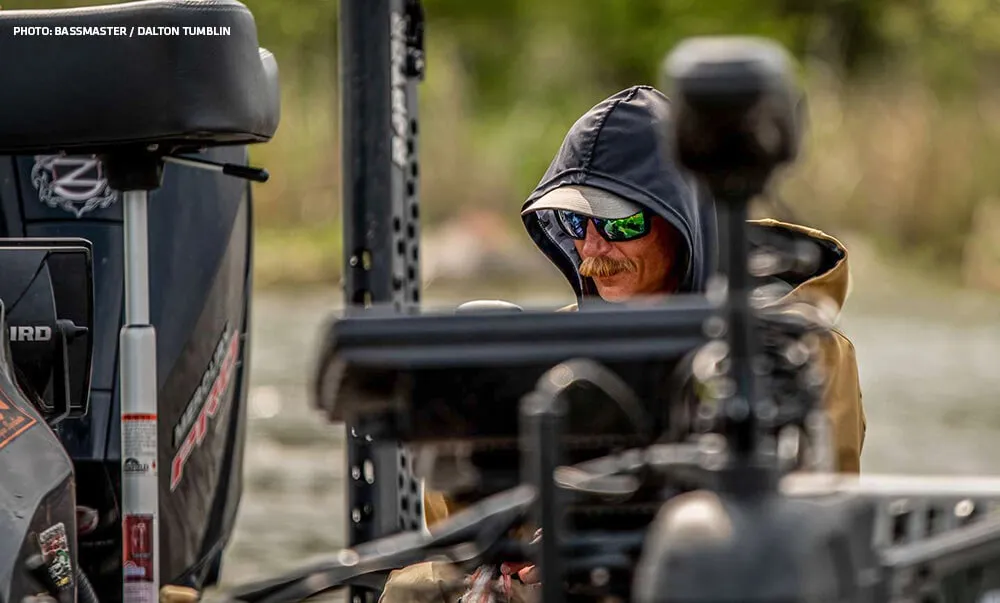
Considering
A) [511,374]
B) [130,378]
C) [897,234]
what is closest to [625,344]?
→ [511,374]

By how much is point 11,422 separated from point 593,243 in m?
1.14

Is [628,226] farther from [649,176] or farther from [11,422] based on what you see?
[11,422]

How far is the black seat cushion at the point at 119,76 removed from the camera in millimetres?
2443

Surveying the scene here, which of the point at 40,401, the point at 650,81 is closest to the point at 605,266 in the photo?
the point at 40,401

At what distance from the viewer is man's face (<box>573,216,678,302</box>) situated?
2.79 m

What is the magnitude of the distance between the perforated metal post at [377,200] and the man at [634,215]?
364 millimetres

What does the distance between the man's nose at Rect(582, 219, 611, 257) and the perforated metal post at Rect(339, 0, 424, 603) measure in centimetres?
41

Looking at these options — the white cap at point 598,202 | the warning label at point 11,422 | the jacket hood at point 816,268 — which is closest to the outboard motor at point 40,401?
the warning label at point 11,422

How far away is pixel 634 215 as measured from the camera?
277cm

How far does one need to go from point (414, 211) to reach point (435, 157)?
46.1 feet

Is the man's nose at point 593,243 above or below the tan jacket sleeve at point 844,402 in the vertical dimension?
above

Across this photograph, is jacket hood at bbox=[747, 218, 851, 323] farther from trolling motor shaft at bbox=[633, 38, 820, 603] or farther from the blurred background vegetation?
the blurred background vegetation

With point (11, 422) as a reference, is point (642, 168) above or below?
above

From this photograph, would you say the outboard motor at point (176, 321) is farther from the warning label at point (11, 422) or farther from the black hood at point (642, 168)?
the warning label at point (11, 422)
